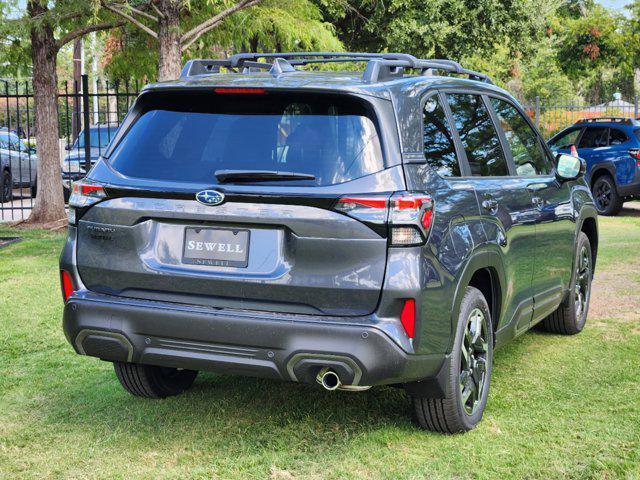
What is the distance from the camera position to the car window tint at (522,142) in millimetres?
5824

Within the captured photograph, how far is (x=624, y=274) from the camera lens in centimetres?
1005

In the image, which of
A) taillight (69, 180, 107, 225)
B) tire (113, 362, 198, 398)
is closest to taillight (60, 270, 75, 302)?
taillight (69, 180, 107, 225)

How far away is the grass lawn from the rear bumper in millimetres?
450

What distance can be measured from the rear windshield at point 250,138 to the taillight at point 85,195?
0.15 meters

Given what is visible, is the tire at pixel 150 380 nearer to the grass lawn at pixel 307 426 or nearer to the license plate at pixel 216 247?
the grass lawn at pixel 307 426

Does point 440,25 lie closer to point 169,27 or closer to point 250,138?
point 169,27

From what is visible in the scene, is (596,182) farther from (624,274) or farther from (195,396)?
(195,396)

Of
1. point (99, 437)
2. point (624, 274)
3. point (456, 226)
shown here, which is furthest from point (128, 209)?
point (624, 274)

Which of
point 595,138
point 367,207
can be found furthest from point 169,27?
point 367,207

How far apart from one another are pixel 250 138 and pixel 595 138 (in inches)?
583

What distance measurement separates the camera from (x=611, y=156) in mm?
17469

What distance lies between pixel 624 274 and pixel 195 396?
20.0ft

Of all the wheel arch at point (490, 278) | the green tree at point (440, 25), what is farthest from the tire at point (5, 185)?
the wheel arch at point (490, 278)

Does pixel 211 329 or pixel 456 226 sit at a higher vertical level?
pixel 456 226
